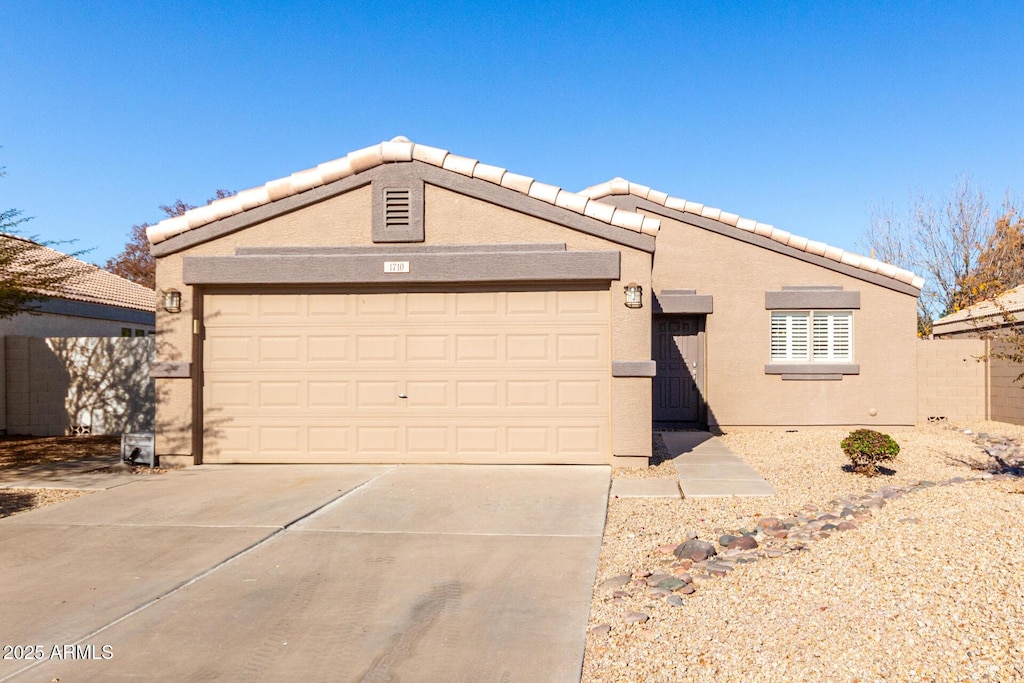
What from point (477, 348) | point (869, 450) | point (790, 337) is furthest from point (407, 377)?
point (790, 337)

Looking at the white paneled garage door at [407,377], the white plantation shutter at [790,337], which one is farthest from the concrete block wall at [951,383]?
the white paneled garage door at [407,377]

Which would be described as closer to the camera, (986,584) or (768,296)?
(986,584)

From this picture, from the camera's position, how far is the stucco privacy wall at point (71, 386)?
46.5 ft

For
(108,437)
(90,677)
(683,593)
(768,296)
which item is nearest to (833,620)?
(683,593)

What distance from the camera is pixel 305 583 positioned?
5.32m

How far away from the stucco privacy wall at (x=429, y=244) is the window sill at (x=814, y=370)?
5.55 m

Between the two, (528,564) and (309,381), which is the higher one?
(309,381)

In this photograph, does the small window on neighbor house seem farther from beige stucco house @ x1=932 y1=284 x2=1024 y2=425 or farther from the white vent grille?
the white vent grille

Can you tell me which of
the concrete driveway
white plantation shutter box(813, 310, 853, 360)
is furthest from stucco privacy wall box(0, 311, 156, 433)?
white plantation shutter box(813, 310, 853, 360)

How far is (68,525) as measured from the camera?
7.01 metres

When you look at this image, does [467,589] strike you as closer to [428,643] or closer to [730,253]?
[428,643]

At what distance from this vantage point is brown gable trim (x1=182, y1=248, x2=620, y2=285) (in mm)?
9750

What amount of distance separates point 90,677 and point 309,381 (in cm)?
648

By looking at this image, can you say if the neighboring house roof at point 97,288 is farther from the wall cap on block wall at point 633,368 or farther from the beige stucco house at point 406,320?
the wall cap on block wall at point 633,368
